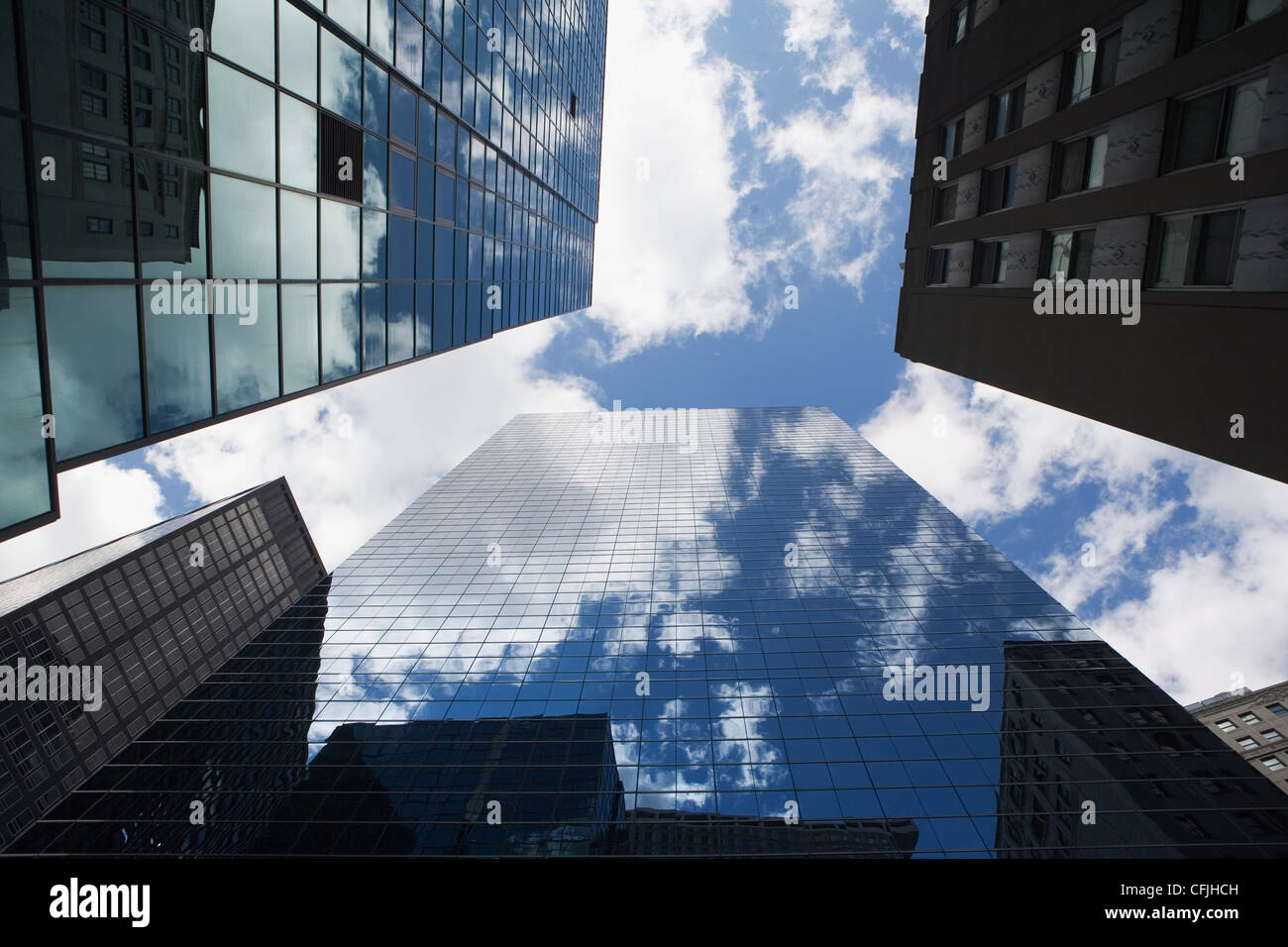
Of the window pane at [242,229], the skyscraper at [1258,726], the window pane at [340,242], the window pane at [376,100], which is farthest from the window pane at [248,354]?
the skyscraper at [1258,726]

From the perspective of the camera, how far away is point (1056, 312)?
45.5 ft

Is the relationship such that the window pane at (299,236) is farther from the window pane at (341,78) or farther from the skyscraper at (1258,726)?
the skyscraper at (1258,726)

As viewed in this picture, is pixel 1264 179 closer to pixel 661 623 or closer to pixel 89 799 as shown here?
Answer: pixel 661 623

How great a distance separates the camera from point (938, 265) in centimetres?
2117

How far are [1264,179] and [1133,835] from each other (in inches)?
1360

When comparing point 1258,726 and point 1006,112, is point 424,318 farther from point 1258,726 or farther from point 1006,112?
point 1258,726

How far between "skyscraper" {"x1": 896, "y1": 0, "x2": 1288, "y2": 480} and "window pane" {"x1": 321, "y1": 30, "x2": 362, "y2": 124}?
1612cm

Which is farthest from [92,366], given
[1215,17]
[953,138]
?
[953,138]

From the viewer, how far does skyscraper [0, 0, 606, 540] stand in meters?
8.21

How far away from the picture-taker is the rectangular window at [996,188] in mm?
16828

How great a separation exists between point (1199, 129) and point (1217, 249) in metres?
2.23

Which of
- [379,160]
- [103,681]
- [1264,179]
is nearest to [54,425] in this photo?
[379,160]

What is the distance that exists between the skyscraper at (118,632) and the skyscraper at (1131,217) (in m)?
49.3

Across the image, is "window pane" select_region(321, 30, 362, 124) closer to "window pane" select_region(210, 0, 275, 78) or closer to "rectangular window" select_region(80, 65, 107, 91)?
"window pane" select_region(210, 0, 275, 78)
